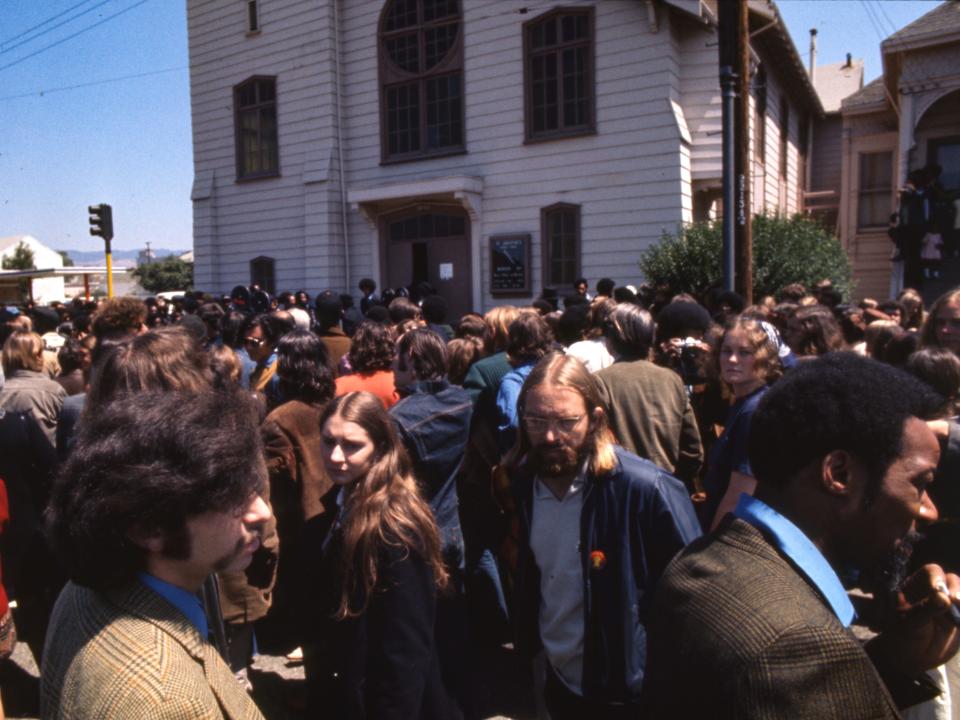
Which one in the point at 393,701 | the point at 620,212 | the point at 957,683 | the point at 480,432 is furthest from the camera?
the point at 620,212

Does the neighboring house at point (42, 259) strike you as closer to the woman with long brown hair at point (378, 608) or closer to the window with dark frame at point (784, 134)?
the window with dark frame at point (784, 134)

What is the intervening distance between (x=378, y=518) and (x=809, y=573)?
161cm

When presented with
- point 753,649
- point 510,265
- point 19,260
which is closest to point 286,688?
point 753,649

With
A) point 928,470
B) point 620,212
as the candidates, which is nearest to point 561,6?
point 620,212

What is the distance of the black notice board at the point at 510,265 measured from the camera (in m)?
14.8

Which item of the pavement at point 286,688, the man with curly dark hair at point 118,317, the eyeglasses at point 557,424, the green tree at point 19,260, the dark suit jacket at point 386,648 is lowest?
the pavement at point 286,688

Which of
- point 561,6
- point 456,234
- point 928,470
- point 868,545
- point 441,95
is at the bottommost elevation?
point 868,545

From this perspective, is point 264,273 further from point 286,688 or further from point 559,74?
point 286,688

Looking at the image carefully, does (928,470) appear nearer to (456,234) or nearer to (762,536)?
(762,536)

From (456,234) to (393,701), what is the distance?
14.0 m

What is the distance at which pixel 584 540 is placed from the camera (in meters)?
2.73

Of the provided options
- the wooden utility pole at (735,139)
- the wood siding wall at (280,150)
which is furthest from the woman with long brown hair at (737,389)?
the wood siding wall at (280,150)

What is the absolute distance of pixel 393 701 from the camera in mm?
2479

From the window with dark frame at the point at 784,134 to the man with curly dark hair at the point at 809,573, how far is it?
19661 mm
